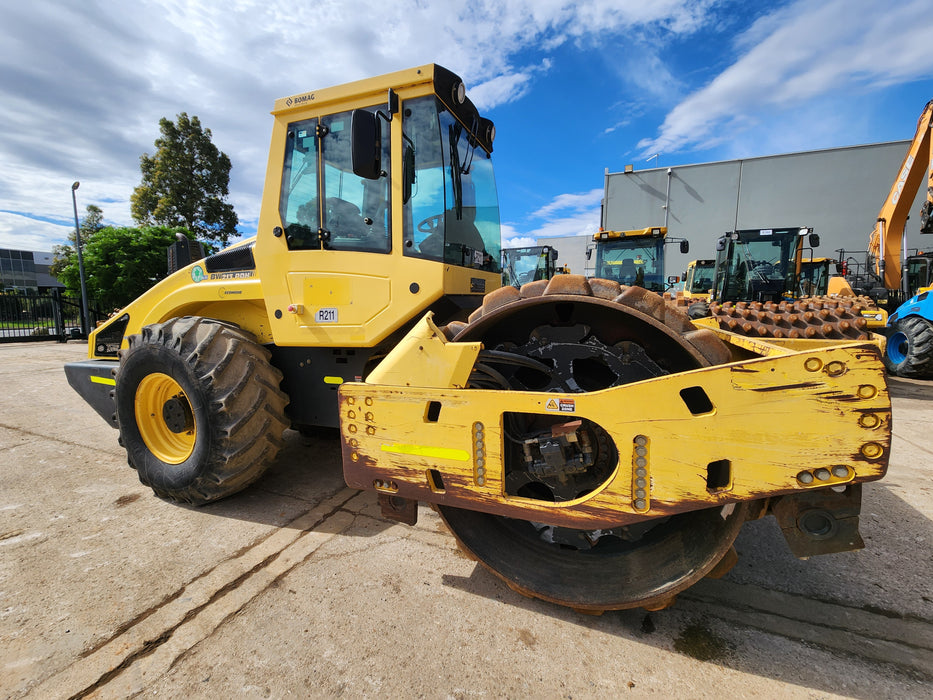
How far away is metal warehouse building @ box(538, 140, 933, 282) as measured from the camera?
71.6ft

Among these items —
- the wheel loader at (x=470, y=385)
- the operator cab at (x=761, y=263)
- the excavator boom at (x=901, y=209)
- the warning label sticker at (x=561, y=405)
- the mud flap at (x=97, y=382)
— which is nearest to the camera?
the wheel loader at (x=470, y=385)

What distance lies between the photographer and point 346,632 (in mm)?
1756

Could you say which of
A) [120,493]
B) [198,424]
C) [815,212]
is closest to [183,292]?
[198,424]

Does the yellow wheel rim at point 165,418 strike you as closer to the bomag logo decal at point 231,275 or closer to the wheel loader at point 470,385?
the wheel loader at point 470,385

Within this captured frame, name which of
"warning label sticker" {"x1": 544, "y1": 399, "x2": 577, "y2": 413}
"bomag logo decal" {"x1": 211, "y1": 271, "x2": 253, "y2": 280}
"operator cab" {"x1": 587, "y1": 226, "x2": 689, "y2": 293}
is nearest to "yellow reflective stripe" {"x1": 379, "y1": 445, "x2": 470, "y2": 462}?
"warning label sticker" {"x1": 544, "y1": 399, "x2": 577, "y2": 413}

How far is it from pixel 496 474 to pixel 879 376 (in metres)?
1.24

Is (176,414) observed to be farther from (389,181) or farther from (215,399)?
(389,181)

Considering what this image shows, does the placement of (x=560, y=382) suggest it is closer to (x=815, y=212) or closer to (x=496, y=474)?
(x=496, y=474)

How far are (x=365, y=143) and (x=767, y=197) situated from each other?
28015 mm

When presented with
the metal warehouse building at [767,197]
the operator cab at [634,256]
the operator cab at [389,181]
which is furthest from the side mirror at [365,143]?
the metal warehouse building at [767,197]

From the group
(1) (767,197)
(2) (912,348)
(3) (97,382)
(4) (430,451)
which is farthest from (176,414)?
(1) (767,197)

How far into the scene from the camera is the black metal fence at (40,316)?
1647 centimetres

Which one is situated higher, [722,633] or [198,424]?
[198,424]

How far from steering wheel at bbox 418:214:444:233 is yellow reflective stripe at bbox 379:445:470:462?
4.79 feet
